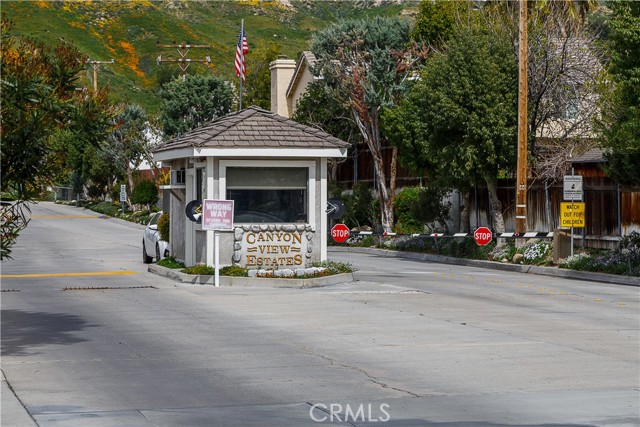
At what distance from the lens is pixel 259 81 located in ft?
263

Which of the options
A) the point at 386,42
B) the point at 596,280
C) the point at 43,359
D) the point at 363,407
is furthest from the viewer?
the point at 386,42

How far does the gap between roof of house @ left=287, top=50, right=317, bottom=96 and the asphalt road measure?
3254 cm

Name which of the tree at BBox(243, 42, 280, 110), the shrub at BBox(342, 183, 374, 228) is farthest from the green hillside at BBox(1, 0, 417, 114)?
the shrub at BBox(342, 183, 374, 228)

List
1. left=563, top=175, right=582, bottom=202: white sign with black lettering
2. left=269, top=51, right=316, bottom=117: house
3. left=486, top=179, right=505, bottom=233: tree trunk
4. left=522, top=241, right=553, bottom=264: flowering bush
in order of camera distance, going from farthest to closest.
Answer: left=269, top=51, right=316, bottom=117: house, left=486, top=179, right=505, bottom=233: tree trunk, left=522, top=241, right=553, bottom=264: flowering bush, left=563, top=175, right=582, bottom=202: white sign with black lettering

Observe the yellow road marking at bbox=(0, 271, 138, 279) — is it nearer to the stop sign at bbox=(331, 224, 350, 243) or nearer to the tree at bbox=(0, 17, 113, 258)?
the tree at bbox=(0, 17, 113, 258)

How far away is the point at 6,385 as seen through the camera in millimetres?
11773

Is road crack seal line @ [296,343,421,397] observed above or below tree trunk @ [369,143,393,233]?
below

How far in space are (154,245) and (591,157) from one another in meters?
14.0

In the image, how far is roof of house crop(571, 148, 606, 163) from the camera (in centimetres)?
3269

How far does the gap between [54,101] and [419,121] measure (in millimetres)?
→ 25618

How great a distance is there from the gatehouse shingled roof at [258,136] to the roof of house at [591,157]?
9.93 metres

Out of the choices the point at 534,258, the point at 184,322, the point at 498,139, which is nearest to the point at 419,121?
the point at 498,139

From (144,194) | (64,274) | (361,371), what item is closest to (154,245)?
Result: (64,274)

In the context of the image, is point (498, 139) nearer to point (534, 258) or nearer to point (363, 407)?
point (534, 258)
